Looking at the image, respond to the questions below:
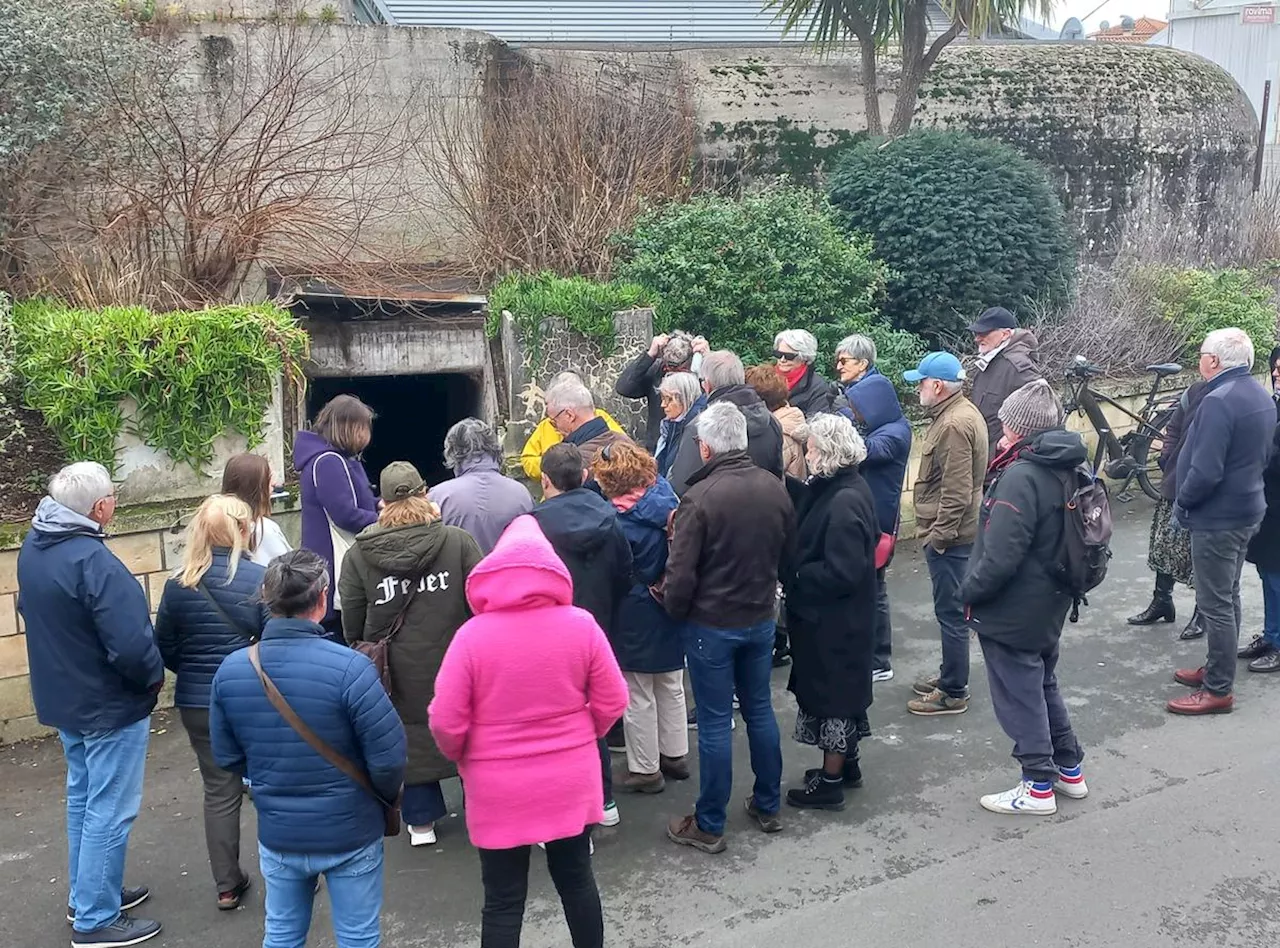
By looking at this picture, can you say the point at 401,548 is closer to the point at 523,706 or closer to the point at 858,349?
the point at 523,706

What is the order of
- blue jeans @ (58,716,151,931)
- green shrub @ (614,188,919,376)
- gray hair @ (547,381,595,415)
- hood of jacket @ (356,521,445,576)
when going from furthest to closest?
green shrub @ (614,188,919,376)
gray hair @ (547,381,595,415)
hood of jacket @ (356,521,445,576)
blue jeans @ (58,716,151,931)

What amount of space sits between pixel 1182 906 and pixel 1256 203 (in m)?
13.3

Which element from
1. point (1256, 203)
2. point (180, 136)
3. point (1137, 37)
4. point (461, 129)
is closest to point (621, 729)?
point (180, 136)

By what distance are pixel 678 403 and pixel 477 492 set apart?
149cm

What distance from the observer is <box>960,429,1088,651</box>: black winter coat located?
4.56 meters

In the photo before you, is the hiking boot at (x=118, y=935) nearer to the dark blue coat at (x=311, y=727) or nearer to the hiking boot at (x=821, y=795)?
the dark blue coat at (x=311, y=727)

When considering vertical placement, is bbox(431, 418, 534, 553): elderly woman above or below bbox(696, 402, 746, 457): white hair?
below

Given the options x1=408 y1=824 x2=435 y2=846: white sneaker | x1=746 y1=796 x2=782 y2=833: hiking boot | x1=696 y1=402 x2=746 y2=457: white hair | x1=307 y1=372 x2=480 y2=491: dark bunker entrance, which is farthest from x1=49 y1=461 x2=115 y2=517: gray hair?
x1=307 y1=372 x2=480 y2=491: dark bunker entrance

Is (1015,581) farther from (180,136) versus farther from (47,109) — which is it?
(47,109)

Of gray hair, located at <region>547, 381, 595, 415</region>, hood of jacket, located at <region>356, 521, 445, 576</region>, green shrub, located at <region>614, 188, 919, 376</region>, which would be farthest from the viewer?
green shrub, located at <region>614, 188, 919, 376</region>

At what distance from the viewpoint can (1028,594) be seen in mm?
4633

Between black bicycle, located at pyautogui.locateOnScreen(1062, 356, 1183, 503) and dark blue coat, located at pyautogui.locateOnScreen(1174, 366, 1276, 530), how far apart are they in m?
3.58

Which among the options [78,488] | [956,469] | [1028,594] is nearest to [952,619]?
[956,469]

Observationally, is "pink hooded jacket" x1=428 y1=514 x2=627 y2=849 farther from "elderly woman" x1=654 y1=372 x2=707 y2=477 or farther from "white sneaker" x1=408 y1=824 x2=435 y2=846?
"elderly woman" x1=654 y1=372 x2=707 y2=477
